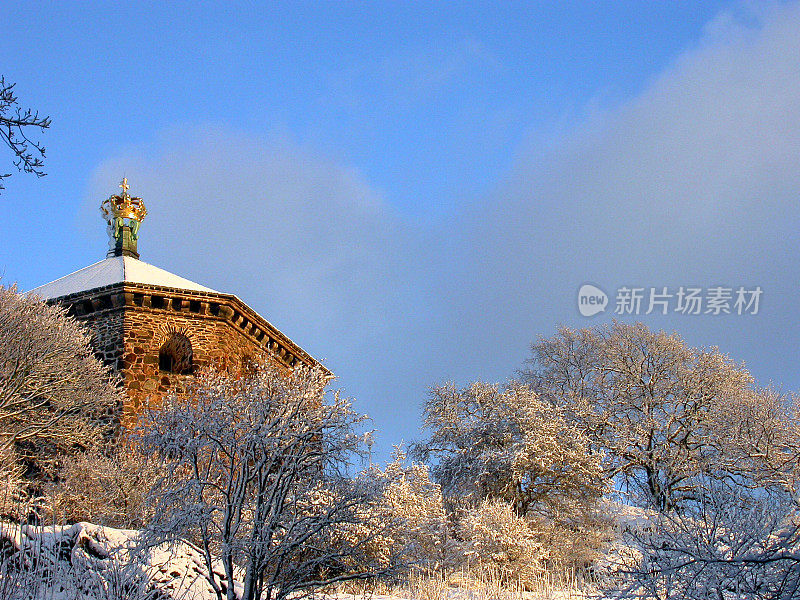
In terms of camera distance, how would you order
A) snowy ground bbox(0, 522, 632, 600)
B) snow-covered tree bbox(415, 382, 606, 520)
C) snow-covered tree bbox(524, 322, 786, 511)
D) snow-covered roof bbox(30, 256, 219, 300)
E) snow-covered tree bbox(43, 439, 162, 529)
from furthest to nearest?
snow-covered tree bbox(524, 322, 786, 511) → snow-covered roof bbox(30, 256, 219, 300) → snow-covered tree bbox(415, 382, 606, 520) → snow-covered tree bbox(43, 439, 162, 529) → snowy ground bbox(0, 522, 632, 600)

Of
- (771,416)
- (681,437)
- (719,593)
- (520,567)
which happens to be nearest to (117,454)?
(520,567)

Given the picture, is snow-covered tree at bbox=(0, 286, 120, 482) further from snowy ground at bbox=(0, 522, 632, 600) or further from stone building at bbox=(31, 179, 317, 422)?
snowy ground at bbox=(0, 522, 632, 600)

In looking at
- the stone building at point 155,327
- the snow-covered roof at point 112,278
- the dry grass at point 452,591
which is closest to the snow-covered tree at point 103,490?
the stone building at point 155,327

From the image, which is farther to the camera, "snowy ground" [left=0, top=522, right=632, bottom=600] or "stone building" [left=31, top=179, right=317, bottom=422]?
"stone building" [left=31, top=179, right=317, bottom=422]

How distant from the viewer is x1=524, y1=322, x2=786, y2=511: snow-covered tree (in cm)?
2762

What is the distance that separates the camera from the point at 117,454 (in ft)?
67.7

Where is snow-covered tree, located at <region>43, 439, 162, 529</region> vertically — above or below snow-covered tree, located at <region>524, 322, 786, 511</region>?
below

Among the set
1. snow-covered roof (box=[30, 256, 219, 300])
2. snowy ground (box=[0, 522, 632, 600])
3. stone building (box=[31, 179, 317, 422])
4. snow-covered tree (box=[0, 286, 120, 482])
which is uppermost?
snow-covered roof (box=[30, 256, 219, 300])

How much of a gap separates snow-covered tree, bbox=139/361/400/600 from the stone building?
9.98m

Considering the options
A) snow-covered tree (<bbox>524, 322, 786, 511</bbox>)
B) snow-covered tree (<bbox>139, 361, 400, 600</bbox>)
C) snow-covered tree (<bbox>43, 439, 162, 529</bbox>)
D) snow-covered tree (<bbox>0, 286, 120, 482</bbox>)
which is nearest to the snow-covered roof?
snow-covered tree (<bbox>0, 286, 120, 482</bbox>)

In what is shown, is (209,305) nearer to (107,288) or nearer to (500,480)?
(107,288)

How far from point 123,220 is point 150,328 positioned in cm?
819

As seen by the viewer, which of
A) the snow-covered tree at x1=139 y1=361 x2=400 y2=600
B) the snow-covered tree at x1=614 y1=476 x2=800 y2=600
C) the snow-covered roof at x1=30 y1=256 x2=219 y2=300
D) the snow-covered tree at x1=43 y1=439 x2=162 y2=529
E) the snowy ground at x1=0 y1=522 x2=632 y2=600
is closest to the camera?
the snow-covered tree at x1=614 y1=476 x2=800 y2=600

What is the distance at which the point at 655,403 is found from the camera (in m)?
29.8
